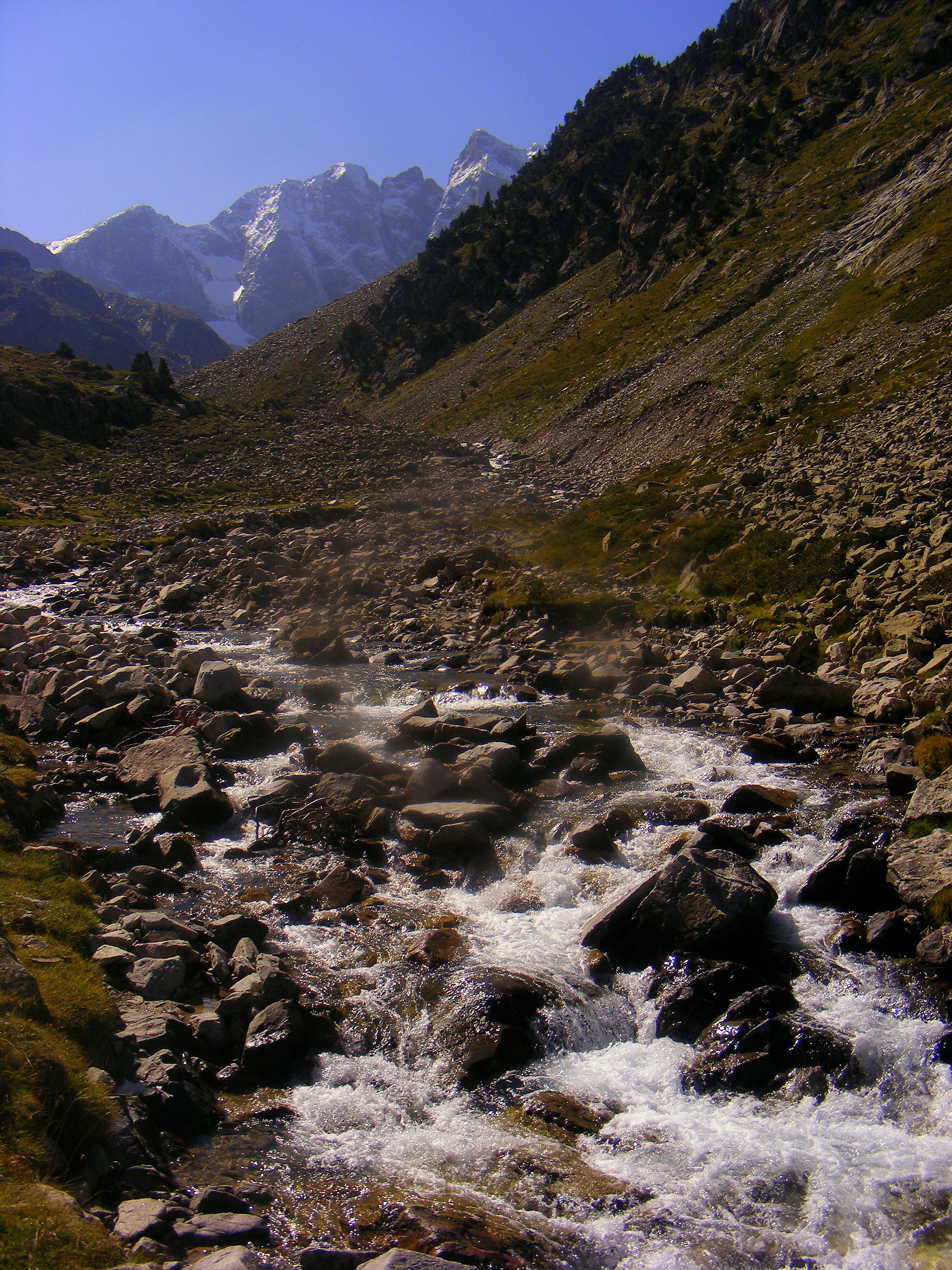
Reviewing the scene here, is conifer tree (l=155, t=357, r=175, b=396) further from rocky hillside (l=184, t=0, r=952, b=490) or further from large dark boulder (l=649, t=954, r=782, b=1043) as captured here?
large dark boulder (l=649, t=954, r=782, b=1043)

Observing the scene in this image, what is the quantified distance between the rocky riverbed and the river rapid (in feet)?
0.12

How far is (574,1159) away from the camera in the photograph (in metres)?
8.03

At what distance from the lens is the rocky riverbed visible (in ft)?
24.1

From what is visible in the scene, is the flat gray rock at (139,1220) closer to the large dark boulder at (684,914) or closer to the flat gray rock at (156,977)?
the flat gray rock at (156,977)

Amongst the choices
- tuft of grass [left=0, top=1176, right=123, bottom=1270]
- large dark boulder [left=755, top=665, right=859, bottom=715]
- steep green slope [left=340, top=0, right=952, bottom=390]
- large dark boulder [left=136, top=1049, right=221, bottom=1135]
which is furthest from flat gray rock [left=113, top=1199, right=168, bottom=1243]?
steep green slope [left=340, top=0, right=952, bottom=390]

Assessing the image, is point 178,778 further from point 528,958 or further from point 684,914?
point 684,914

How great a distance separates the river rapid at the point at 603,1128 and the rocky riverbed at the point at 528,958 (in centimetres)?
4

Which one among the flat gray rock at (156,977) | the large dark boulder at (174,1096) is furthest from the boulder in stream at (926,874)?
the flat gray rock at (156,977)

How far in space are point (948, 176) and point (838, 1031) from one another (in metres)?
65.0

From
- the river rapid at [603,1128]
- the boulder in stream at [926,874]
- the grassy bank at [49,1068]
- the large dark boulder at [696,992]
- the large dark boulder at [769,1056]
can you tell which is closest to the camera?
the grassy bank at [49,1068]

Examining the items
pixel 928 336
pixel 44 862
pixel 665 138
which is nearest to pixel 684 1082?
pixel 44 862

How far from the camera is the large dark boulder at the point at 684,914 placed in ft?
35.6

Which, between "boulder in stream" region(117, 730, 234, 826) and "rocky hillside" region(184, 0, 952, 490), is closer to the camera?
"boulder in stream" region(117, 730, 234, 826)

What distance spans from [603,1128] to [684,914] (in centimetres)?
339
